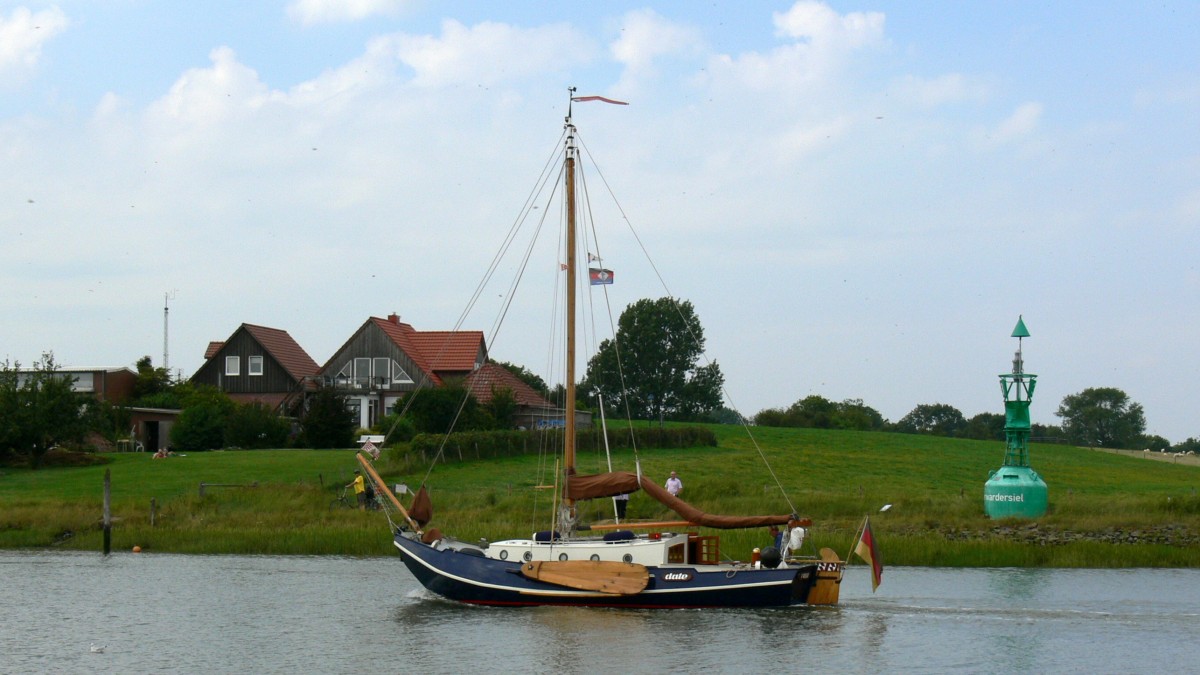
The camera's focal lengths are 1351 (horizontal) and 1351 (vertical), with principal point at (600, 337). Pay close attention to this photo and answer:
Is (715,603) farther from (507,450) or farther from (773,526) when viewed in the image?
(507,450)

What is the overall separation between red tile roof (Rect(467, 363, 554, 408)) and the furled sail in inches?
1705

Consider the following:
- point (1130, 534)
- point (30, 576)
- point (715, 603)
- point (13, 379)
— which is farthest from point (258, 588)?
point (13, 379)

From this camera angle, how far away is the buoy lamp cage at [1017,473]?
4797cm

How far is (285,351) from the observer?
9212cm

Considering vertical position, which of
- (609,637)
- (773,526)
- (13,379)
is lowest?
(609,637)

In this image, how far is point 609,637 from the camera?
30.0 m

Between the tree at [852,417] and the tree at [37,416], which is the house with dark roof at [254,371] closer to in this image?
the tree at [37,416]

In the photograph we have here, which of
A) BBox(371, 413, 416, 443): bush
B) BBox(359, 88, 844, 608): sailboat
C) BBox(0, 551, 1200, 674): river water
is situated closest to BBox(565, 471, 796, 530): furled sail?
BBox(359, 88, 844, 608): sailboat

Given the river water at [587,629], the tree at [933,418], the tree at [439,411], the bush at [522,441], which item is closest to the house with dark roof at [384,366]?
the tree at [439,411]

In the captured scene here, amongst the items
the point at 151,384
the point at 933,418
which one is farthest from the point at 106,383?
the point at 933,418

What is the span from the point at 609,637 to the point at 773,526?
6.14 metres

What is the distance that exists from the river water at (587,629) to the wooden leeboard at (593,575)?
2.37 ft

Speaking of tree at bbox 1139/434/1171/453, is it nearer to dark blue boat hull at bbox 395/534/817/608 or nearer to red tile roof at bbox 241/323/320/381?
red tile roof at bbox 241/323/320/381

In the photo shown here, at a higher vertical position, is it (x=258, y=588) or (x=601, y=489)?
(x=601, y=489)
